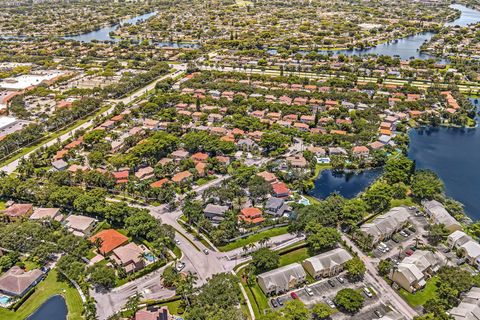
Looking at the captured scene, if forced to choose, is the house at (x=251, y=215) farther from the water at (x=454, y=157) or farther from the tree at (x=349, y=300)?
the water at (x=454, y=157)

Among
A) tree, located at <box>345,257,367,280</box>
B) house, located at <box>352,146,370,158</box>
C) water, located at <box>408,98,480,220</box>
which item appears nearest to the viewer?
tree, located at <box>345,257,367,280</box>

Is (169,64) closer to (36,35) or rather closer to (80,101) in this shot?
(80,101)

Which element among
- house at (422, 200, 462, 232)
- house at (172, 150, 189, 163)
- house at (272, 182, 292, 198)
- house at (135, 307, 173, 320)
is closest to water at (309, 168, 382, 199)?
house at (272, 182, 292, 198)

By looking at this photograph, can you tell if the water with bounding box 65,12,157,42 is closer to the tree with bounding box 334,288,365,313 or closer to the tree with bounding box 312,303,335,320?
the tree with bounding box 334,288,365,313

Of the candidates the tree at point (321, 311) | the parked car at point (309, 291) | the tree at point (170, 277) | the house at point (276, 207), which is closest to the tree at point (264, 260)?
the parked car at point (309, 291)

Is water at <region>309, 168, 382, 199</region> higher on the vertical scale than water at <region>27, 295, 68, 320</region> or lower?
higher

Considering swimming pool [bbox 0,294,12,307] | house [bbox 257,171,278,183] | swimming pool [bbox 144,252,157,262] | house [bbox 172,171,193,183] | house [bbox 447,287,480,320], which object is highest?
house [bbox 447,287,480,320]

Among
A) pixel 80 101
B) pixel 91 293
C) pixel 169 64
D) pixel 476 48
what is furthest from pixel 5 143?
pixel 476 48
